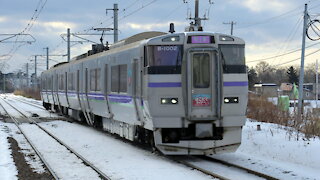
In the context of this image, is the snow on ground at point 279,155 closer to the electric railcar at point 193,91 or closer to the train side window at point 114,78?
the electric railcar at point 193,91

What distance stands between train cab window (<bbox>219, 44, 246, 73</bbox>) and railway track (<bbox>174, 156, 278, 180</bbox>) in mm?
2166

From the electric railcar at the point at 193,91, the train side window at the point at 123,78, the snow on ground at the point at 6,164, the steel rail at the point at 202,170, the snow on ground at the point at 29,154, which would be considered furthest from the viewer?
the train side window at the point at 123,78

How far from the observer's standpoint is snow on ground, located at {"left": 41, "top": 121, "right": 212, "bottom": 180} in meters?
9.26

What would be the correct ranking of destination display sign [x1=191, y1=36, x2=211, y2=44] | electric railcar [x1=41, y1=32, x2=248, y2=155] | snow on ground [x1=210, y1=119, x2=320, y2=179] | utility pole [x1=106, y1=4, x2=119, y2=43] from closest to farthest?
snow on ground [x1=210, y1=119, x2=320, y2=179] < electric railcar [x1=41, y1=32, x2=248, y2=155] < destination display sign [x1=191, y1=36, x2=211, y2=44] < utility pole [x1=106, y1=4, x2=119, y2=43]

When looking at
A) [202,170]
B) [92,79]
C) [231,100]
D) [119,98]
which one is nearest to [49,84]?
[92,79]

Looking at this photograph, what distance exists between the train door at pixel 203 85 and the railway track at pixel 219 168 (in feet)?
3.48

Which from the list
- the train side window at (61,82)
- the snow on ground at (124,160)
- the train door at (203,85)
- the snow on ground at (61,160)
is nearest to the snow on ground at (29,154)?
the snow on ground at (61,160)

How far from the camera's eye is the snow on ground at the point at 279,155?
31.6 feet

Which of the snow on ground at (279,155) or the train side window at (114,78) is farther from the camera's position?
the train side window at (114,78)

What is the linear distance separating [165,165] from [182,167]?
399 millimetres

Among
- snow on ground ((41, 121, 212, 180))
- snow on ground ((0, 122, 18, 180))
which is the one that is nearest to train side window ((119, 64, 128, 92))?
snow on ground ((41, 121, 212, 180))

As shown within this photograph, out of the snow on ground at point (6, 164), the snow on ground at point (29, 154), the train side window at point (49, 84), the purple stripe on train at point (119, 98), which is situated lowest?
the snow on ground at point (29, 154)

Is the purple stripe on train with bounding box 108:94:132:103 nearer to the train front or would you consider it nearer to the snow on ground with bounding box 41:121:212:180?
the snow on ground with bounding box 41:121:212:180

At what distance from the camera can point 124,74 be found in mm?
13094
